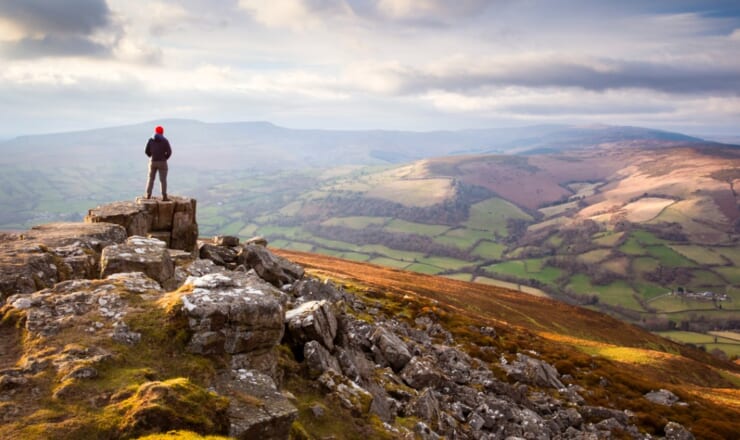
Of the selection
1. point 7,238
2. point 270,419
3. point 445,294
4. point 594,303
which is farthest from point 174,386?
point 594,303

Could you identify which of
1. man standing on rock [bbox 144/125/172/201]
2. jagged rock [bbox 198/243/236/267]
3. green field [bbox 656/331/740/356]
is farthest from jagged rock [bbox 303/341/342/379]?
green field [bbox 656/331/740/356]

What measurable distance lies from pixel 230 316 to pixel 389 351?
14.4 meters

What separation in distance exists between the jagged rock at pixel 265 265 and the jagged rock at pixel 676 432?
30550 millimetres

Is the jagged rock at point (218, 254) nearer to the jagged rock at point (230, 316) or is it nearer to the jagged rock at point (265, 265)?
the jagged rock at point (265, 265)

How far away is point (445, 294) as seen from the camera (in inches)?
3204

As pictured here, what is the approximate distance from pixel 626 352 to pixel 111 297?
6746 cm

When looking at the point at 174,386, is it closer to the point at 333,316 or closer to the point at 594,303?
the point at 333,316

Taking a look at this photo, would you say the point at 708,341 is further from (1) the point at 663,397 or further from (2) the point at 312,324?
(2) the point at 312,324

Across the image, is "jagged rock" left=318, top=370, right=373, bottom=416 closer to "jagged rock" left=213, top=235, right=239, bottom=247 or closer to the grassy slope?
"jagged rock" left=213, top=235, right=239, bottom=247

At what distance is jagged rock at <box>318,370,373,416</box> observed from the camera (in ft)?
58.3

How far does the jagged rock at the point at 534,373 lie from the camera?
3388 centimetres

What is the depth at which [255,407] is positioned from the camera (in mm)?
13609

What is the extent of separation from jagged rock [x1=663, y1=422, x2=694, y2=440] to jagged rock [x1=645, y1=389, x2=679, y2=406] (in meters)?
6.21

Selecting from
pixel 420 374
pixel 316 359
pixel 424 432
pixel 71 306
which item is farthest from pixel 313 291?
pixel 71 306
